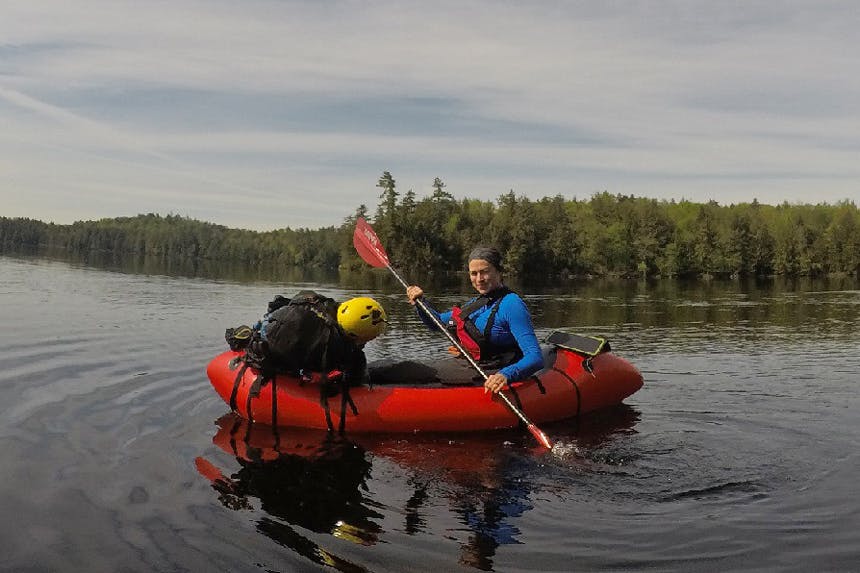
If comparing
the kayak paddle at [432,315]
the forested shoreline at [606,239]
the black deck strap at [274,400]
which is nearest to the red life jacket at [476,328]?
the kayak paddle at [432,315]

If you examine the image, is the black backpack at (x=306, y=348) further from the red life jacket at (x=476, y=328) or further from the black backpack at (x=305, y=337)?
the red life jacket at (x=476, y=328)

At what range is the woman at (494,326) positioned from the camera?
281 inches

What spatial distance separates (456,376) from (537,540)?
3.11 meters

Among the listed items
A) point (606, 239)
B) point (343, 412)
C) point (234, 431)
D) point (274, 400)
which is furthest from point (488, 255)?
point (606, 239)

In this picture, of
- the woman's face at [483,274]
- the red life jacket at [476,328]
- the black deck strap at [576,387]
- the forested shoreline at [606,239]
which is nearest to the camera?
the woman's face at [483,274]

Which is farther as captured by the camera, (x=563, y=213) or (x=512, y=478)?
(x=563, y=213)

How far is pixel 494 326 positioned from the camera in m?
7.51

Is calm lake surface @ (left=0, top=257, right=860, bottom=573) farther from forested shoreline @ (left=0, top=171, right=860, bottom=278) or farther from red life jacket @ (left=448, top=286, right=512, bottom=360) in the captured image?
forested shoreline @ (left=0, top=171, right=860, bottom=278)

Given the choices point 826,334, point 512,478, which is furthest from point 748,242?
point 512,478

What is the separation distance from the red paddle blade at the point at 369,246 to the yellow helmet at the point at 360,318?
2536mm

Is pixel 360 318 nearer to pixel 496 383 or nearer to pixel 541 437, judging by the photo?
pixel 496 383

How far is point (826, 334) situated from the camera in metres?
16.9

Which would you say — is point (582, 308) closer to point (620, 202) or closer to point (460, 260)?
point (460, 260)

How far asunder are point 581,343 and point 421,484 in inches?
136
